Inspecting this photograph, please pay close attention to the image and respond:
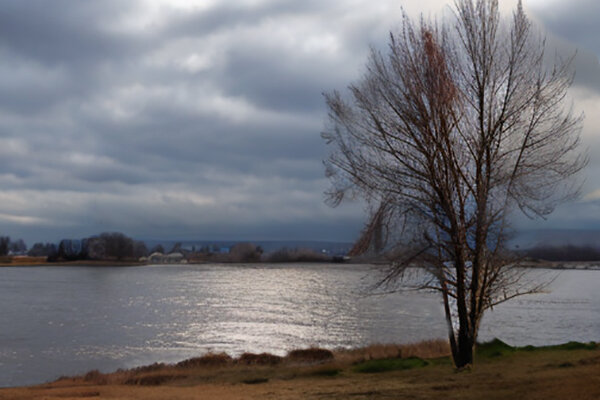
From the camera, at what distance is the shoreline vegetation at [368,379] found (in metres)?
10.4

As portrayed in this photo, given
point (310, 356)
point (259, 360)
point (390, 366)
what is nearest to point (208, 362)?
point (259, 360)

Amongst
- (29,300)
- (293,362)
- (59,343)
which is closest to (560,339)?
(293,362)

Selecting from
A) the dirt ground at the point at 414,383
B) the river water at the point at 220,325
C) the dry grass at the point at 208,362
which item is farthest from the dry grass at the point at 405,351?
the dirt ground at the point at 414,383

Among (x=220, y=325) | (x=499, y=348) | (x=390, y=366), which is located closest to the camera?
(x=390, y=366)

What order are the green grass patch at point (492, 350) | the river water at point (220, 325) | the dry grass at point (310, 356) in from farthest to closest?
the river water at point (220, 325) < the dry grass at point (310, 356) < the green grass patch at point (492, 350)

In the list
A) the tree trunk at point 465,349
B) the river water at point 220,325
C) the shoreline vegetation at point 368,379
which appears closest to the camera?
the shoreline vegetation at point 368,379

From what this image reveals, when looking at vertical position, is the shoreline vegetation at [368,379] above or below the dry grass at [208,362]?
above

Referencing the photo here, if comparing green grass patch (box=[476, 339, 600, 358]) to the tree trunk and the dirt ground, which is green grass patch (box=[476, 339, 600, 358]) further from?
the tree trunk

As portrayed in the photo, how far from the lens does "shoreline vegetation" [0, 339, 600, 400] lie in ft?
34.0

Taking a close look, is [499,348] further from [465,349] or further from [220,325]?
[220,325]

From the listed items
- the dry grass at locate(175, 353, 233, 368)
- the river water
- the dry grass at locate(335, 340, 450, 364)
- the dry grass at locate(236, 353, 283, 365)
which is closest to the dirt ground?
the river water

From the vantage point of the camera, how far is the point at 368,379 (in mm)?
14602

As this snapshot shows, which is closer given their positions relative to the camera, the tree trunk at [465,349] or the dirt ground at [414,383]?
the dirt ground at [414,383]

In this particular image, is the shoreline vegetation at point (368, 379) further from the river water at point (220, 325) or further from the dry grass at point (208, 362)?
the river water at point (220, 325)
